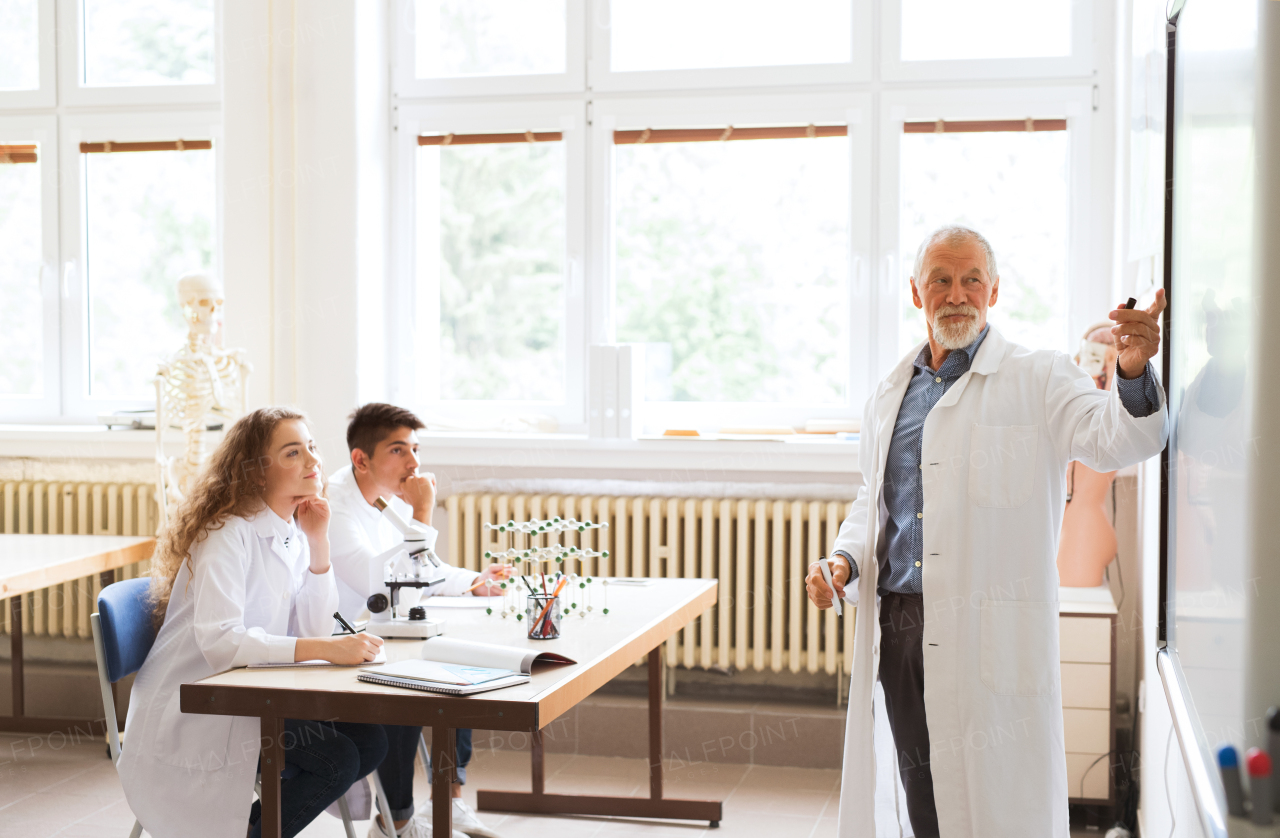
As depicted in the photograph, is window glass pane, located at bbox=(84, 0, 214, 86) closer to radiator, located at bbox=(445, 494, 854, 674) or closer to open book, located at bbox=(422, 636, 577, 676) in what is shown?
radiator, located at bbox=(445, 494, 854, 674)

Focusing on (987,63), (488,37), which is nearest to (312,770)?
(488,37)

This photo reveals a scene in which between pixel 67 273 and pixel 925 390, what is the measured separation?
3.79m

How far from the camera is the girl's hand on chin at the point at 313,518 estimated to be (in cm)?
265

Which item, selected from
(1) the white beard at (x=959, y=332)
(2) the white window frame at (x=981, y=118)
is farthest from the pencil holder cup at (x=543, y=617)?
(2) the white window frame at (x=981, y=118)

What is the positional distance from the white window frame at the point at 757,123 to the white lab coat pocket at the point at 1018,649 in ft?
6.55

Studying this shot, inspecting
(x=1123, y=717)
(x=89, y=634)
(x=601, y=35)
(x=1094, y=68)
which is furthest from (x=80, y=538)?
(x=1094, y=68)

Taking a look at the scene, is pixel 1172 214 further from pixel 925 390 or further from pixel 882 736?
pixel 882 736

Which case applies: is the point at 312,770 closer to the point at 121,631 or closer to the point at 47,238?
the point at 121,631

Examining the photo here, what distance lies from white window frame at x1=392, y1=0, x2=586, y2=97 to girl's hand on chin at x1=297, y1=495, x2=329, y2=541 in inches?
88.5

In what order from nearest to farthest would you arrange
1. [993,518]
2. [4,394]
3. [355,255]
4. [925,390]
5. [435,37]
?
[993,518] < [925,390] < [355,255] < [435,37] < [4,394]

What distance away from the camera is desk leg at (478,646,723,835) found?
11.3 feet

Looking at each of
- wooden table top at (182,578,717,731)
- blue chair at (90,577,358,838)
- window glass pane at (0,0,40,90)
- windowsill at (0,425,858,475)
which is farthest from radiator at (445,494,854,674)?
window glass pane at (0,0,40,90)

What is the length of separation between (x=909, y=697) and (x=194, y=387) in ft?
9.18

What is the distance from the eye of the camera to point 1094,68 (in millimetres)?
3965
